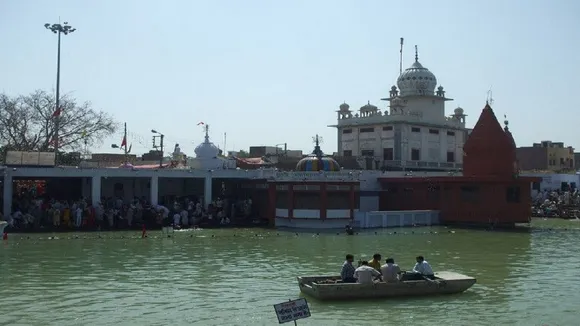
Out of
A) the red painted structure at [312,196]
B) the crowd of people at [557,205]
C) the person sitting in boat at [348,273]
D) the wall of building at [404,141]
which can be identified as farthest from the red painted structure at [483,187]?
the person sitting in boat at [348,273]

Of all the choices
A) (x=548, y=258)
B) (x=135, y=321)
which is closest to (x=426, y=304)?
(x=135, y=321)

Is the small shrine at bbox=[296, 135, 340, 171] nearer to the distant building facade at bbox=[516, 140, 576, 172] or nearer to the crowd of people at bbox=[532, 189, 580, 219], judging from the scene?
the crowd of people at bbox=[532, 189, 580, 219]

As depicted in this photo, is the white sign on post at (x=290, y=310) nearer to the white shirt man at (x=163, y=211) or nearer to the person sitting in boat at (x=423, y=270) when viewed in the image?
the person sitting in boat at (x=423, y=270)

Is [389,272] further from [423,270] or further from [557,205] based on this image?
[557,205]

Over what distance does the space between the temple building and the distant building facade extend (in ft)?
80.7

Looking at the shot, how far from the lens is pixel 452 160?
64.4 metres

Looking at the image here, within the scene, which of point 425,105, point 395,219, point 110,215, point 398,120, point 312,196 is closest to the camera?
point 110,215

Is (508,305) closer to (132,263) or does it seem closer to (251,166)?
(132,263)

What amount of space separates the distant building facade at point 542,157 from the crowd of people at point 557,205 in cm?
2710

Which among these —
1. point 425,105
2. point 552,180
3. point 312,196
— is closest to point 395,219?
point 312,196

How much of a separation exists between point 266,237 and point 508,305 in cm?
1866

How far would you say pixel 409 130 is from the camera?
59938 millimetres

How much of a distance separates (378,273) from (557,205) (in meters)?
40.9

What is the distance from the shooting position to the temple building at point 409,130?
5938cm
